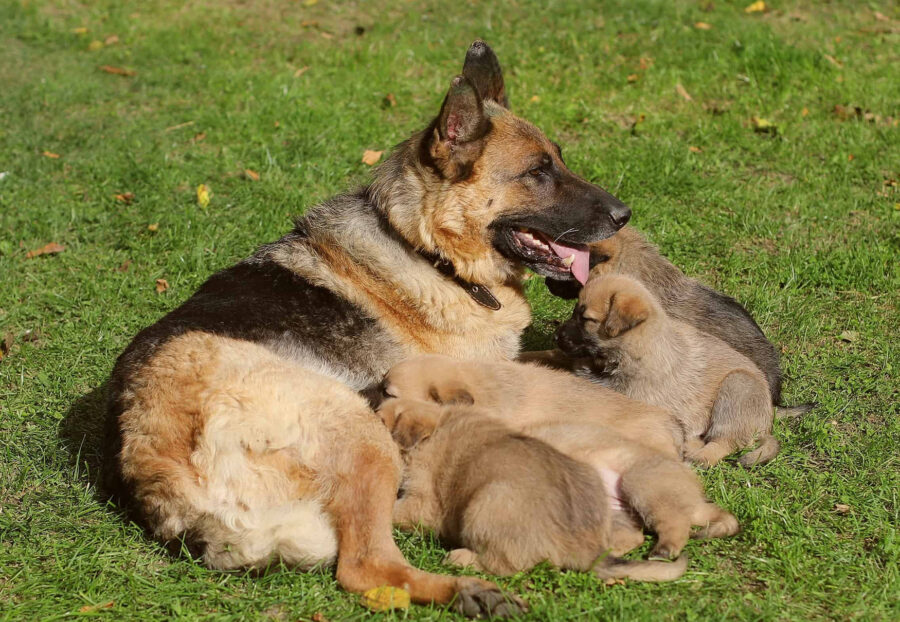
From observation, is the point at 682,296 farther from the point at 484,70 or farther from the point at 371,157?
the point at 371,157

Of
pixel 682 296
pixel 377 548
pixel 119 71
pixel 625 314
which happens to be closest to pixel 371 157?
pixel 682 296

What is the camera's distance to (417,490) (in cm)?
406

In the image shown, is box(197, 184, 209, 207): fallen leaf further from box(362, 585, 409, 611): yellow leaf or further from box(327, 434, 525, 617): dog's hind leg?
box(362, 585, 409, 611): yellow leaf

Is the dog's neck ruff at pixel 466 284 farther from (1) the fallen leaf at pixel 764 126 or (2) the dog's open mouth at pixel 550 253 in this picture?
(1) the fallen leaf at pixel 764 126

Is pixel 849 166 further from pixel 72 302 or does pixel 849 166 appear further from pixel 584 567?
pixel 72 302

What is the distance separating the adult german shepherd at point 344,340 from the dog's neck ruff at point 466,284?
0.04ft

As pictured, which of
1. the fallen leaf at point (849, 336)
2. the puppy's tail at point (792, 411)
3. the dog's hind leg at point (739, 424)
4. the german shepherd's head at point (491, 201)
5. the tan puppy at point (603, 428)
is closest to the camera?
the tan puppy at point (603, 428)

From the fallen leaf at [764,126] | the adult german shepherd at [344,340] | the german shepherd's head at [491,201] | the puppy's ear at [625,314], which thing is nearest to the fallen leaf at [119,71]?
the adult german shepherd at [344,340]

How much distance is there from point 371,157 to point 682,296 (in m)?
3.72

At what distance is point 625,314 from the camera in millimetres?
4680

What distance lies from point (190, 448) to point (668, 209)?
4771 millimetres

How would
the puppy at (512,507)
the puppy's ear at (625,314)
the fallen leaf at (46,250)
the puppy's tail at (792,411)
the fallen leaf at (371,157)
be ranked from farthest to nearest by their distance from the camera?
the fallen leaf at (371,157), the fallen leaf at (46,250), the puppy's tail at (792,411), the puppy's ear at (625,314), the puppy at (512,507)

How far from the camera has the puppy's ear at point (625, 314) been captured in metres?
4.68

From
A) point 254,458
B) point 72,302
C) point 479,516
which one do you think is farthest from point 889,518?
point 72,302
